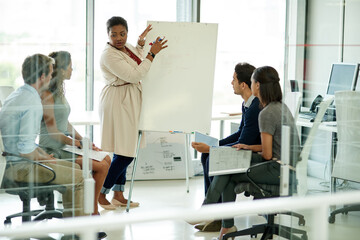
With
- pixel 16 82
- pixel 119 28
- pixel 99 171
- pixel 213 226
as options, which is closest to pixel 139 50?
pixel 119 28

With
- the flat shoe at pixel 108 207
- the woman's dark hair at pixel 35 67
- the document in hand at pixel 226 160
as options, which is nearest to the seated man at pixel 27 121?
the woman's dark hair at pixel 35 67

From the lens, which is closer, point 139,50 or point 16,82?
point 16,82

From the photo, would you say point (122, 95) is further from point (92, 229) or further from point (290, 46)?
point (92, 229)

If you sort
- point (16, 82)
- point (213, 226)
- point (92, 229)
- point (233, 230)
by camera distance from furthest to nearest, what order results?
point (213, 226), point (233, 230), point (16, 82), point (92, 229)

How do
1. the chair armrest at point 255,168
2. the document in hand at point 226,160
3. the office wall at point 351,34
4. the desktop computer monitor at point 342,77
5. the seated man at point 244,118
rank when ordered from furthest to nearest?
the seated man at point 244,118, the document in hand at point 226,160, the chair armrest at point 255,168, the office wall at point 351,34, the desktop computer monitor at point 342,77

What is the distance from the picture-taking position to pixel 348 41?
296cm

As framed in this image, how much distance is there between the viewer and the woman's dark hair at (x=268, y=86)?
3.54m

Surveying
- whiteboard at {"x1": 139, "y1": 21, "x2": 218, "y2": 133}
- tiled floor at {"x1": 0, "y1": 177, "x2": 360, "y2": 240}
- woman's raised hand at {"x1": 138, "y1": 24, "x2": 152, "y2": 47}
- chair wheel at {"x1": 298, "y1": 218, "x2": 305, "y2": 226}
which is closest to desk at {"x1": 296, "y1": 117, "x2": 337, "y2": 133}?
tiled floor at {"x1": 0, "y1": 177, "x2": 360, "y2": 240}

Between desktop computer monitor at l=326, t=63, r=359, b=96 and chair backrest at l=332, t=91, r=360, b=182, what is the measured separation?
0.04m

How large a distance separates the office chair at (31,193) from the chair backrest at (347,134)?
4.80 ft

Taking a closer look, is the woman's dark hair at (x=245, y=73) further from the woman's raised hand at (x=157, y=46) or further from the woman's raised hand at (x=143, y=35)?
the woman's raised hand at (x=143, y=35)

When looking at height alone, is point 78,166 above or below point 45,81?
below

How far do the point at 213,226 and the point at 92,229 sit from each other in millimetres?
2752

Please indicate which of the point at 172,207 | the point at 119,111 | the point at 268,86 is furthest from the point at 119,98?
the point at 268,86
